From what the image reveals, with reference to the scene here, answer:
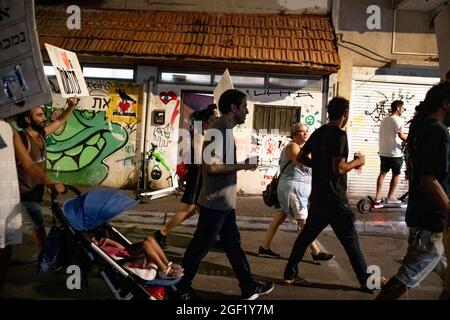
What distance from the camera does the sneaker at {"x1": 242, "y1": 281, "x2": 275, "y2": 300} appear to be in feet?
13.5

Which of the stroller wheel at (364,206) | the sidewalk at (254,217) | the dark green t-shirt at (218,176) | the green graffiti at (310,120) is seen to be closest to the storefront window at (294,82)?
the green graffiti at (310,120)

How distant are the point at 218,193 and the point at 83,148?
22.0 feet

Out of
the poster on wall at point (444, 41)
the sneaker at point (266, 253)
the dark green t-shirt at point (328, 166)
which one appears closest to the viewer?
the poster on wall at point (444, 41)

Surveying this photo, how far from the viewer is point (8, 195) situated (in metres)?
3.32

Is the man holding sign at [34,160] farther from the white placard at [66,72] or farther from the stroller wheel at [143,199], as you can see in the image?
the stroller wheel at [143,199]

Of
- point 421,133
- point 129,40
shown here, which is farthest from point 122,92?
point 421,133

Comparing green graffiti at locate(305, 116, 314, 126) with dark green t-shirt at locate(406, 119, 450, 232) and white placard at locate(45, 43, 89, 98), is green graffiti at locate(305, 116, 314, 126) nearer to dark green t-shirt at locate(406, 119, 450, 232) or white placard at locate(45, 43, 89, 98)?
white placard at locate(45, 43, 89, 98)

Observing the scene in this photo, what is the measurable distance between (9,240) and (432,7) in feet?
31.5

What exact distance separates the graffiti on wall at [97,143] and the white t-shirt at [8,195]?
6507mm

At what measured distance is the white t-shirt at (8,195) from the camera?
329 cm

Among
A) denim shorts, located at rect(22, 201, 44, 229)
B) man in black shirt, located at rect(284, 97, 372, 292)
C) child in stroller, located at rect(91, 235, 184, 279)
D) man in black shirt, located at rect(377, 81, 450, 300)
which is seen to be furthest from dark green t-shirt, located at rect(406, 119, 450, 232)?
denim shorts, located at rect(22, 201, 44, 229)

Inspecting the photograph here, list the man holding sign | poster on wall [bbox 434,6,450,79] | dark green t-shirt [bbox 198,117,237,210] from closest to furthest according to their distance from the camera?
dark green t-shirt [bbox 198,117,237,210] → poster on wall [bbox 434,6,450,79] → the man holding sign

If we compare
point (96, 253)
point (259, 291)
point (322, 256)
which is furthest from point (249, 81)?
point (96, 253)

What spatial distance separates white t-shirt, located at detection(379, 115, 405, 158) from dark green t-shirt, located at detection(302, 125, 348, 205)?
4.34m
